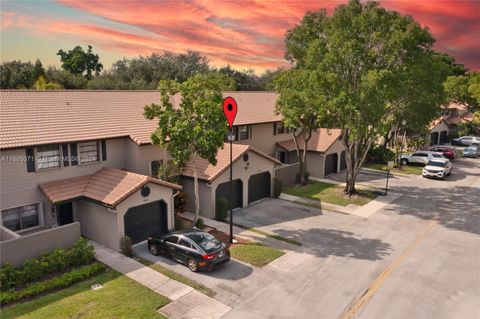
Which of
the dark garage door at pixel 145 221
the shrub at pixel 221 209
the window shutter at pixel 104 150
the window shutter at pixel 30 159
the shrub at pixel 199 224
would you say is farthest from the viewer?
the shrub at pixel 221 209

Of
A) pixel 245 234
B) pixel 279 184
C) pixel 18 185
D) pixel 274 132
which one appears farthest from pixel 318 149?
pixel 18 185

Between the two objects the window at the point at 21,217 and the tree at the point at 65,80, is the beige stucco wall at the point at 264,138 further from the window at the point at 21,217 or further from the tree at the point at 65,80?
the tree at the point at 65,80

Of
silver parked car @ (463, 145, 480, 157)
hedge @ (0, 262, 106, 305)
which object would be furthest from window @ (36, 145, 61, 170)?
silver parked car @ (463, 145, 480, 157)

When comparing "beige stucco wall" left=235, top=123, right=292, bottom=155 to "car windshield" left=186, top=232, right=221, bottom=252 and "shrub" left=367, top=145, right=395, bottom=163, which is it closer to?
"shrub" left=367, top=145, right=395, bottom=163

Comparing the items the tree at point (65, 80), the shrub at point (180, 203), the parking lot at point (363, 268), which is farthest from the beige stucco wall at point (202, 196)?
the tree at point (65, 80)

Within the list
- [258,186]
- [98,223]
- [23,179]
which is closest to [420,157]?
[258,186]
